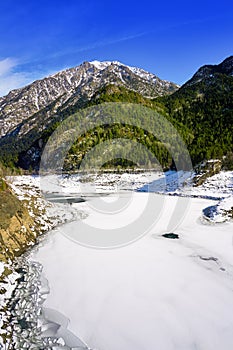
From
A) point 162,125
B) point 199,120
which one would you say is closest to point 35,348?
point 162,125

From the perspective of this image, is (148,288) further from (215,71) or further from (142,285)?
(215,71)

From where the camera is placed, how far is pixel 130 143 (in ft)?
374

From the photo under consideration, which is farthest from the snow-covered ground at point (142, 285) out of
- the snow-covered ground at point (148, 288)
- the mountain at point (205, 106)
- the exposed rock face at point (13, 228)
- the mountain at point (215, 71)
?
the mountain at point (215, 71)

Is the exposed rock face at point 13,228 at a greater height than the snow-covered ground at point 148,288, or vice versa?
the exposed rock face at point 13,228

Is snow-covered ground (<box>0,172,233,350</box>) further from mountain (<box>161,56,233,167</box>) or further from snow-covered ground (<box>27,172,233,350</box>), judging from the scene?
mountain (<box>161,56,233,167</box>)

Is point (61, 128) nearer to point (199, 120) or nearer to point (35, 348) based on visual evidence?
point (199, 120)

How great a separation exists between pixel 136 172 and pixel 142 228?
205 feet

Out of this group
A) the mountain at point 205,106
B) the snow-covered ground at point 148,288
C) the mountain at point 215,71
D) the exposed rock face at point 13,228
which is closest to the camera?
the snow-covered ground at point 148,288

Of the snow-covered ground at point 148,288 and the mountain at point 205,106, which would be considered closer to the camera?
the snow-covered ground at point 148,288

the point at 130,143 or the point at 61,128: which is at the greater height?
the point at 61,128

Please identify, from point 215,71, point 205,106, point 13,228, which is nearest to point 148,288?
point 13,228

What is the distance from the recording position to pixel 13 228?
22.4 meters

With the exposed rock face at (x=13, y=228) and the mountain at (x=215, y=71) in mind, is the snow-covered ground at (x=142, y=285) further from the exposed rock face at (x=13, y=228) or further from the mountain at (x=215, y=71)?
the mountain at (x=215, y=71)

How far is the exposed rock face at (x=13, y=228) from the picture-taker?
65.7ft
